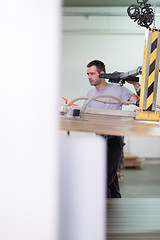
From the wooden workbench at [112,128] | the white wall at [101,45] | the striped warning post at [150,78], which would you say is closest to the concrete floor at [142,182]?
the white wall at [101,45]

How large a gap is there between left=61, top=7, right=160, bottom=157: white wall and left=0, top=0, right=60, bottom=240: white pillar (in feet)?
21.9

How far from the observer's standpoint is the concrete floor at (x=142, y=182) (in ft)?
14.6

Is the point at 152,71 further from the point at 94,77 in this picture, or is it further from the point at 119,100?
the point at 94,77

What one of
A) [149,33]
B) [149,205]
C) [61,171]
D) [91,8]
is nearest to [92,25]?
[91,8]

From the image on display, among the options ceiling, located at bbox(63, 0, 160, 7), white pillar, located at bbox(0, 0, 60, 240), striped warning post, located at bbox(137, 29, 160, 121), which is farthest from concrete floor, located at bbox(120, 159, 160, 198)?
white pillar, located at bbox(0, 0, 60, 240)

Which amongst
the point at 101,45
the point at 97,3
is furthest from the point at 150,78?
the point at 97,3

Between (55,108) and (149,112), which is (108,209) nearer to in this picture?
(149,112)

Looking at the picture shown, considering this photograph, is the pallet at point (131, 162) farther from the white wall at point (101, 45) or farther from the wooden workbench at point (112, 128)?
the wooden workbench at point (112, 128)

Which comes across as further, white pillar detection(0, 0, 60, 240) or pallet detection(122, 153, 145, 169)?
pallet detection(122, 153, 145, 169)

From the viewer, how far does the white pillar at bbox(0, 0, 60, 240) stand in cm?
66

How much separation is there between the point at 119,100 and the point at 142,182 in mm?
3129

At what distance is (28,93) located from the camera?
2.18 feet

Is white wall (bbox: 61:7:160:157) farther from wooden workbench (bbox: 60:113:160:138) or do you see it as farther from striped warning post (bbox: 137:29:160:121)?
wooden workbench (bbox: 60:113:160:138)

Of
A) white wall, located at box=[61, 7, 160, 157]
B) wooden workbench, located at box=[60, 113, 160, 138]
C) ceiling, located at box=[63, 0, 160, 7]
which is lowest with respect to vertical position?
wooden workbench, located at box=[60, 113, 160, 138]
